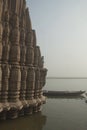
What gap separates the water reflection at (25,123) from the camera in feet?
89.8

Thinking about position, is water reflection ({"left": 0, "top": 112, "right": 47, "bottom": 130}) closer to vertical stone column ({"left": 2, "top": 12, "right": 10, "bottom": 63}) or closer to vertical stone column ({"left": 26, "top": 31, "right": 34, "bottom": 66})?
vertical stone column ({"left": 26, "top": 31, "right": 34, "bottom": 66})

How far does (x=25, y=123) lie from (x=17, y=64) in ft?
22.8

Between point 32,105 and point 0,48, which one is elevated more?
point 0,48

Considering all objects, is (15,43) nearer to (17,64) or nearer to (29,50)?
(17,64)

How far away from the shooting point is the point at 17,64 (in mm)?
30062

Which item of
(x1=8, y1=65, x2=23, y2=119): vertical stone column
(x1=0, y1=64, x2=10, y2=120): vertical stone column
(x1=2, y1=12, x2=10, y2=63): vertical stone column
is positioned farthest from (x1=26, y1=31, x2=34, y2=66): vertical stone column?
(x1=0, y1=64, x2=10, y2=120): vertical stone column

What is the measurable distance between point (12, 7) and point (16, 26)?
353cm

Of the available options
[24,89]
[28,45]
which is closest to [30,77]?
[24,89]

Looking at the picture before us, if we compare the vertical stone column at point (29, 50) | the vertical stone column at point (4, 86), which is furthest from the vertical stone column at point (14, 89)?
the vertical stone column at point (29, 50)

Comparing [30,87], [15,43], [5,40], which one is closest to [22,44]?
[15,43]

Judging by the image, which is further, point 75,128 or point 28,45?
point 28,45

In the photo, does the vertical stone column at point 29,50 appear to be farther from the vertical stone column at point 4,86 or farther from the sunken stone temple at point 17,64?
the vertical stone column at point 4,86

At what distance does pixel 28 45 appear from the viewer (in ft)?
108

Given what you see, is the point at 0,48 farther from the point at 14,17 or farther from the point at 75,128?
the point at 75,128
